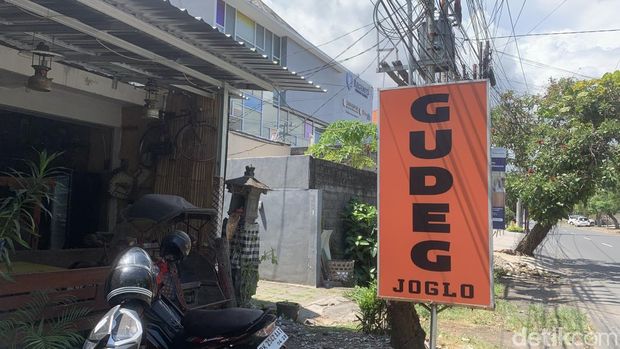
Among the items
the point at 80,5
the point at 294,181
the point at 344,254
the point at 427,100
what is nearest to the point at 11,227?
the point at 80,5

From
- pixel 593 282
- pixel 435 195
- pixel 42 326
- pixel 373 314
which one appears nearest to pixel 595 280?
pixel 593 282

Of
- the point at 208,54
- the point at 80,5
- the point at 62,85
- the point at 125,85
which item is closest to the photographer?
the point at 80,5

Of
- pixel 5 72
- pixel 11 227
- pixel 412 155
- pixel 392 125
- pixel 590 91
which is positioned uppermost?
pixel 590 91

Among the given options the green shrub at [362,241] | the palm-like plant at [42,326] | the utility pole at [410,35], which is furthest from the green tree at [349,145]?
the palm-like plant at [42,326]

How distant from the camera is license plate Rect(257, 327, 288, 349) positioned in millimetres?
3232

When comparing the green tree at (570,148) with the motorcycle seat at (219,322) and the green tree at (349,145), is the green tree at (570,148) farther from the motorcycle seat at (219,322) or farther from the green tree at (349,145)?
the motorcycle seat at (219,322)

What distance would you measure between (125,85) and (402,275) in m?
5.30

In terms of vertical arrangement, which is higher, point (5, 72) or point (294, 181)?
point (5, 72)

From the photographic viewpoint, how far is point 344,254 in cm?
1143

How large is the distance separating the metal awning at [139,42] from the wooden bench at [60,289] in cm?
225

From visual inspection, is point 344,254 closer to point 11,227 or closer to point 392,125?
point 392,125

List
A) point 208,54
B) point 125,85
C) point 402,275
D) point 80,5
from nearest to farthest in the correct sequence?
point 402,275 → point 80,5 → point 208,54 → point 125,85

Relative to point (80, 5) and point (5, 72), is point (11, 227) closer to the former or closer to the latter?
point (80, 5)

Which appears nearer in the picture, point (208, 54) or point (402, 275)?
point (402, 275)
